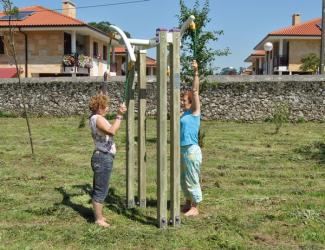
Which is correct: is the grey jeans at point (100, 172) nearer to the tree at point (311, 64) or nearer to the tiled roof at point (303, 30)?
the tree at point (311, 64)

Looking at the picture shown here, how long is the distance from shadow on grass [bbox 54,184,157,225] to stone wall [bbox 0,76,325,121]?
12763 millimetres

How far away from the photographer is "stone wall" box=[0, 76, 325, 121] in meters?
20.2

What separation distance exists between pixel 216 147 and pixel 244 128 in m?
5.62

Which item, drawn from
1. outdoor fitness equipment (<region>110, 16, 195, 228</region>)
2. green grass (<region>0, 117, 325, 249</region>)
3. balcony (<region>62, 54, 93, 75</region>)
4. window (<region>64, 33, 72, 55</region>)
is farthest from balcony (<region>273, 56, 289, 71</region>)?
outdoor fitness equipment (<region>110, 16, 195, 228</region>)

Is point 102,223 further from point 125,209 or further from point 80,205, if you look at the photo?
point 80,205

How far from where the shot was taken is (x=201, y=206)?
6.66 metres

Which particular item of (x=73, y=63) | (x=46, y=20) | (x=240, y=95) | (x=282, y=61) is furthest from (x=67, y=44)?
(x=282, y=61)

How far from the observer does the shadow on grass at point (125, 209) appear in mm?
5984

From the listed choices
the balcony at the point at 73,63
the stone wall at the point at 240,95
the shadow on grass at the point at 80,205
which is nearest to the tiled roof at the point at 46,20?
the balcony at the point at 73,63

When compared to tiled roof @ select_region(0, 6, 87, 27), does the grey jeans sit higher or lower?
lower

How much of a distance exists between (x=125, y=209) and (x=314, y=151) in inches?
Answer: 264

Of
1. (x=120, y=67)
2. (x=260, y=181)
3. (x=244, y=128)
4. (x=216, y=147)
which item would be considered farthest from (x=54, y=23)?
(x=260, y=181)

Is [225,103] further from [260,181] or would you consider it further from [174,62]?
[174,62]

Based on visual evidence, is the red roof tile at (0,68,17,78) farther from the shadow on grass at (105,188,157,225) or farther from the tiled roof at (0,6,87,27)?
the shadow on grass at (105,188,157,225)
